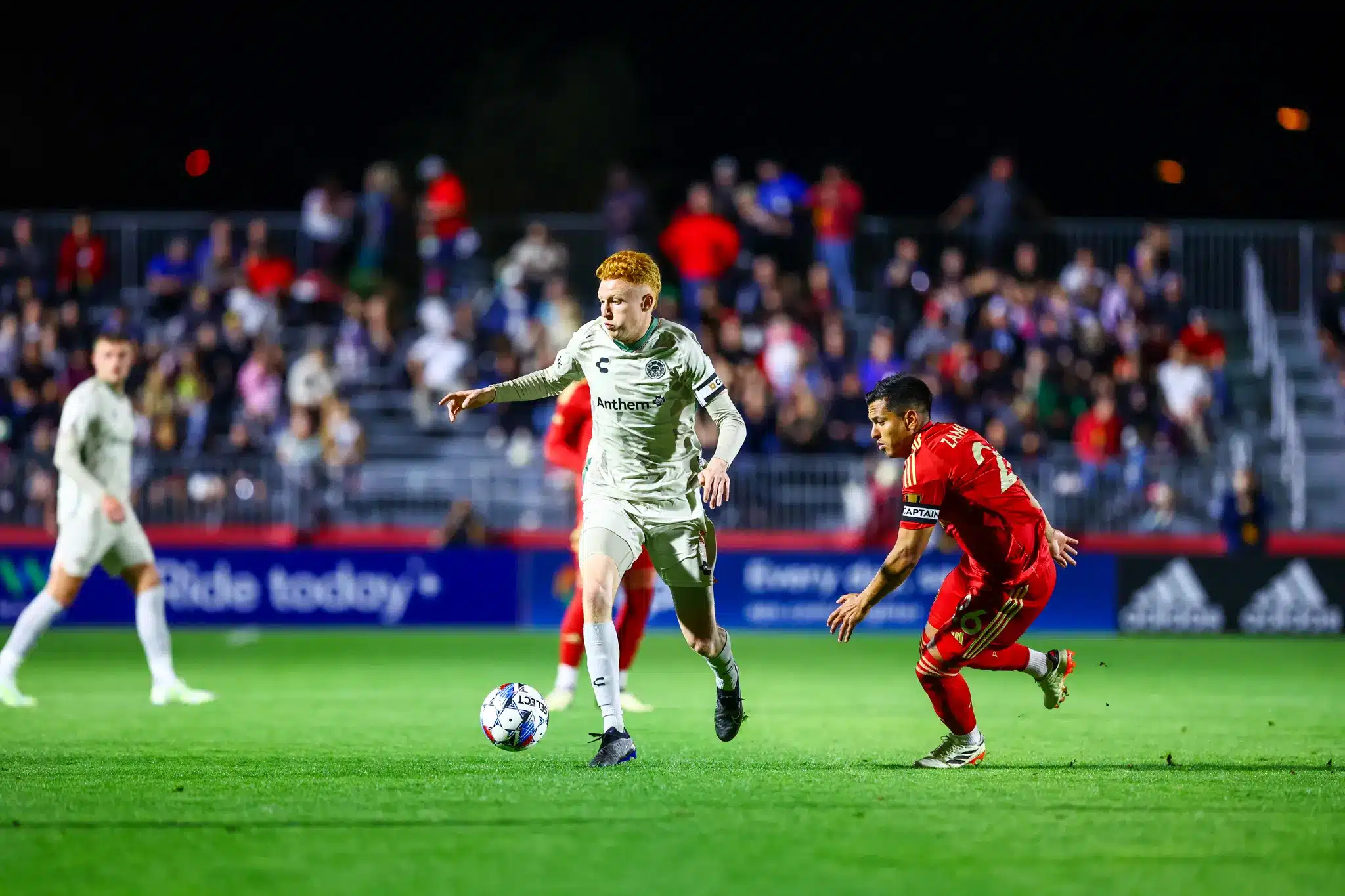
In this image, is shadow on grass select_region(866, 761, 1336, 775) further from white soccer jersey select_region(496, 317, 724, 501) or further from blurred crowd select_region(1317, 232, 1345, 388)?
blurred crowd select_region(1317, 232, 1345, 388)

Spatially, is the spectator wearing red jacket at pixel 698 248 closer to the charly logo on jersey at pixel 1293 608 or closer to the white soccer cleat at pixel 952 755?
the charly logo on jersey at pixel 1293 608

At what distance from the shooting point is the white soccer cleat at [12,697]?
12047mm

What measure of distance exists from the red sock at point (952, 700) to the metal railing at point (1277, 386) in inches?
604

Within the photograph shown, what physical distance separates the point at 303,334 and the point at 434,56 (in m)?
13.5

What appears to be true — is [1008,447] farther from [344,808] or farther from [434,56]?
[434,56]

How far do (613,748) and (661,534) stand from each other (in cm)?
111

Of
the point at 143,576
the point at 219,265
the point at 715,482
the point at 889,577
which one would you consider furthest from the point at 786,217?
the point at 889,577

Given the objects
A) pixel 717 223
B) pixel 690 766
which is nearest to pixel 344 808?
pixel 690 766

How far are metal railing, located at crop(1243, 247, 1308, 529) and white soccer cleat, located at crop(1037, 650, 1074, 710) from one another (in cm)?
1457

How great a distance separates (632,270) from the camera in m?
8.58

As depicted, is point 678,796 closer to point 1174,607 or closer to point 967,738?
point 967,738

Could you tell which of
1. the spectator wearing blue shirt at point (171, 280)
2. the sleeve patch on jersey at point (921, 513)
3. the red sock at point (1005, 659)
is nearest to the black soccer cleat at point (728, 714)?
the red sock at point (1005, 659)

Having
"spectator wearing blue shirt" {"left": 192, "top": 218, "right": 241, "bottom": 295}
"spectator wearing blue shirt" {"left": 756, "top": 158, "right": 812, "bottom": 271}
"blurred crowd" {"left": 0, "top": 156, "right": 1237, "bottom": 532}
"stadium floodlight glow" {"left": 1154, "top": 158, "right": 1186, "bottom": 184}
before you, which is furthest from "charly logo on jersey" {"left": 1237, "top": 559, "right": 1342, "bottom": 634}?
"spectator wearing blue shirt" {"left": 192, "top": 218, "right": 241, "bottom": 295}

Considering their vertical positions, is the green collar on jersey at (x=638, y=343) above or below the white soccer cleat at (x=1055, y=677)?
above
